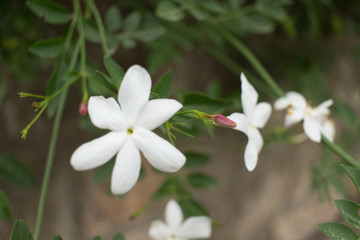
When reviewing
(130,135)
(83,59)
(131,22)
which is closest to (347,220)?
(130,135)

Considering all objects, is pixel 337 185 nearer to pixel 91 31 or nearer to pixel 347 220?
pixel 347 220

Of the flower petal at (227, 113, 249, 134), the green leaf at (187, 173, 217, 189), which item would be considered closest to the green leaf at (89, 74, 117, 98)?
the flower petal at (227, 113, 249, 134)

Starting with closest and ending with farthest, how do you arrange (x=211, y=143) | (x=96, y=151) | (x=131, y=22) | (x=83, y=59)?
(x=96, y=151)
(x=83, y=59)
(x=131, y=22)
(x=211, y=143)

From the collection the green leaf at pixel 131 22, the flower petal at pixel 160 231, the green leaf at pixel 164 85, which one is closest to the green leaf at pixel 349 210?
the green leaf at pixel 164 85

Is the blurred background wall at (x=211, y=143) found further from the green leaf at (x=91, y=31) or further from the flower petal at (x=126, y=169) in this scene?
the flower petal at (x=126, y=169)

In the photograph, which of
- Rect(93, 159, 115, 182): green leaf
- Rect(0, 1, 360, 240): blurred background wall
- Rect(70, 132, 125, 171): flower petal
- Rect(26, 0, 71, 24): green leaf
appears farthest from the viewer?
Rect(0, 1, 360, 240): blurred background wall

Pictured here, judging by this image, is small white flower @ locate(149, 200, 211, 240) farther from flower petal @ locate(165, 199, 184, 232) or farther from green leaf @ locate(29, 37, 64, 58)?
green leaf @ locate(29, 37, 64, 58)
